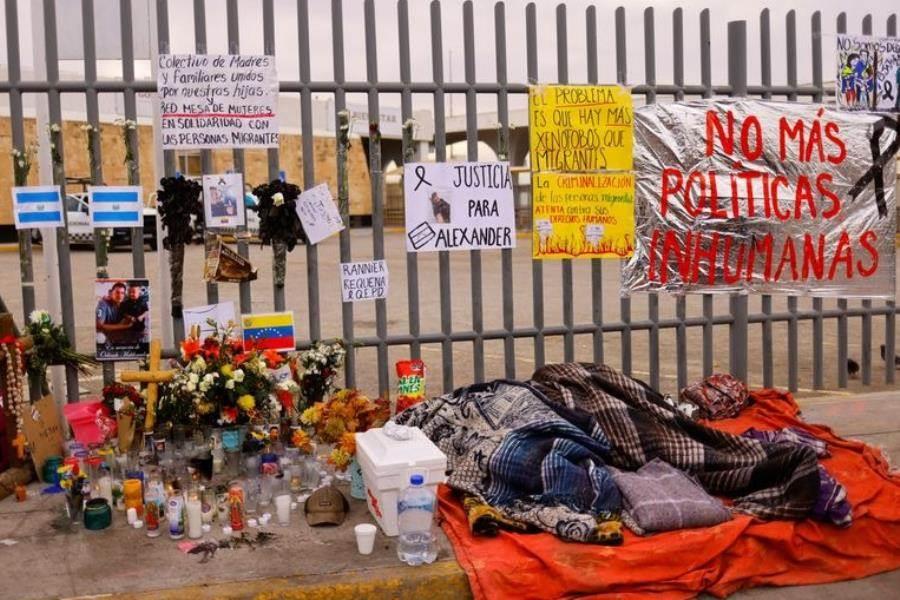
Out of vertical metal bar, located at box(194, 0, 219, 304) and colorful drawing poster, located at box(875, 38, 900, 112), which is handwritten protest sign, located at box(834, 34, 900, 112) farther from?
vertical metal bar, located at box(194, 0, 219, 304)

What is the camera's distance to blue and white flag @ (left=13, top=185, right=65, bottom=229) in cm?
543

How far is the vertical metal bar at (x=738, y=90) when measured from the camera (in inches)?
262

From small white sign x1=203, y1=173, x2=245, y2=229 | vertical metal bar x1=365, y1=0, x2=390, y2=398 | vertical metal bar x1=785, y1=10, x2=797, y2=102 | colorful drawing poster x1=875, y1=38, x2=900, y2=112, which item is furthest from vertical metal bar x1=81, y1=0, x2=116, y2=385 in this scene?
colorful drawing poster x1=875, y1=38, x2=900, y2=112

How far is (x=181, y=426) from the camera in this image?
5238 millimetres

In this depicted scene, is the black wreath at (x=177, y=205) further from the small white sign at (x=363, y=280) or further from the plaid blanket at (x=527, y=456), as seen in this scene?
the plaid blanket at (x=527, y=456)

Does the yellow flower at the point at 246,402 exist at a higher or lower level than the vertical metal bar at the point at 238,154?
lower

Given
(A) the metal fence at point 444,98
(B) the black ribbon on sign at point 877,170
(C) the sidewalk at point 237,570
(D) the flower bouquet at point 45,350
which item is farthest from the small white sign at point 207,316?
(B) the black ribbon on sign at point 877,170

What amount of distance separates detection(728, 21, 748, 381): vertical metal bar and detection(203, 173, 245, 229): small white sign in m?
3.58

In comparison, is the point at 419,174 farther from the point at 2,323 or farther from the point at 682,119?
the point at 2,323

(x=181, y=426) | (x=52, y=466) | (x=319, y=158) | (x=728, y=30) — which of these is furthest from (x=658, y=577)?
(x=319, y=158)

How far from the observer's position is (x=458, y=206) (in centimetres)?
609

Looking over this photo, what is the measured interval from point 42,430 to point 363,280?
2.07 metres

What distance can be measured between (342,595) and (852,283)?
4.95 meters

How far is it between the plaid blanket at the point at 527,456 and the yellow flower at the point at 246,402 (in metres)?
0.82
